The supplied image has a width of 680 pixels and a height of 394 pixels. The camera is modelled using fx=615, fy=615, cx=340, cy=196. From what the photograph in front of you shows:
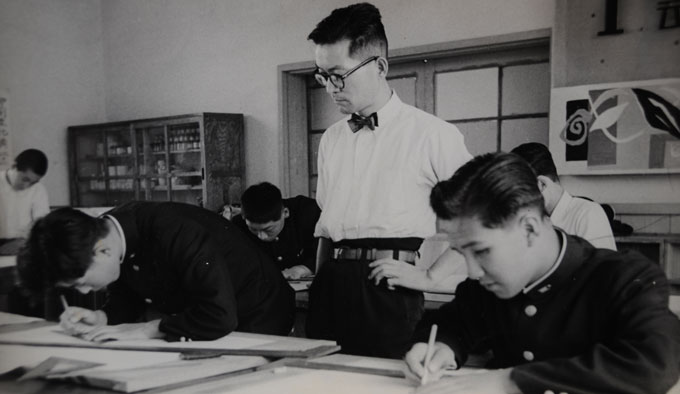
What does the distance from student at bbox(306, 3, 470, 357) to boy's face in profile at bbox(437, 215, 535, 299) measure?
0.54 m

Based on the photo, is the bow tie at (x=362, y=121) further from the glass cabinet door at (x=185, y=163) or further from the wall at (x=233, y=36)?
the glass cabinet door at (x=185, y=163)

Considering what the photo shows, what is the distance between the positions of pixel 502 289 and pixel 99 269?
39.0 inches

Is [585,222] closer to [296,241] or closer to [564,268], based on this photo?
[564,268]

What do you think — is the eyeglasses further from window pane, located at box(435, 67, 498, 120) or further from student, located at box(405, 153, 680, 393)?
window pane, located at box(435, 67, 498, 120)

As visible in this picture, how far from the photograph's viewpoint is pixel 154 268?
1.67 metres

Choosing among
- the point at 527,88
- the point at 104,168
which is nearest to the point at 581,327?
the point at 527,88

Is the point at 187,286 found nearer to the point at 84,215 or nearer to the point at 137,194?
the point at 84,215

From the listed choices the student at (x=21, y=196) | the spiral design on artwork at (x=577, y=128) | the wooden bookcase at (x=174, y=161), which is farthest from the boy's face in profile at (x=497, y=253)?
the spiral design on artwork at (x=577, y=128)

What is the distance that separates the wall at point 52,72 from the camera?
1558 mm

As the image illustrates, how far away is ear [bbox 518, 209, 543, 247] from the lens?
116 cm

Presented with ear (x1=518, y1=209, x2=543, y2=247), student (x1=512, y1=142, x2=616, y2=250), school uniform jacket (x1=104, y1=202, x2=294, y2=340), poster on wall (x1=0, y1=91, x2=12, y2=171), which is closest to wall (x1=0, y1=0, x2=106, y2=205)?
poster on wall (x1=0, y1=91, x2=12, y2=171)

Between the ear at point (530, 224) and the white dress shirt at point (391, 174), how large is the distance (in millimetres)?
529

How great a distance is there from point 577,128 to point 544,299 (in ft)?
7.28

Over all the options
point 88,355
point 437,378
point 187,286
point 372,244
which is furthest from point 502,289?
point 88,355
